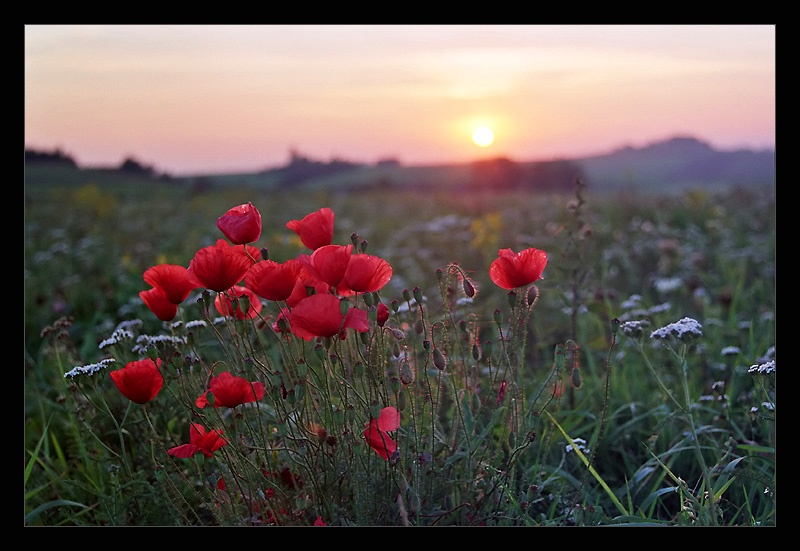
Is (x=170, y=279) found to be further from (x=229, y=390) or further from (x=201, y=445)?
(x=201, y=445)

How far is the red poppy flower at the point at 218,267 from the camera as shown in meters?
1.44

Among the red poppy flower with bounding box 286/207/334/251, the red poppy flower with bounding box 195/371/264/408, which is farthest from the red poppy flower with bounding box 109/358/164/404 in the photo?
the red poppy flower with bounding box 286/207/334/251

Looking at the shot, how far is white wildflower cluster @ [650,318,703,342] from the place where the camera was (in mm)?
1779

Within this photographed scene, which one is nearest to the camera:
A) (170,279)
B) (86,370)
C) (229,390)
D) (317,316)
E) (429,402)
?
(317,316)

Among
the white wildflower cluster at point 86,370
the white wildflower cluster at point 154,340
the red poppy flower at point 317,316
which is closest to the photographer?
the red poppy flower at point 317,316

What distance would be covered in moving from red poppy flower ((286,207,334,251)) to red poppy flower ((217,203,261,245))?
0.28 feet

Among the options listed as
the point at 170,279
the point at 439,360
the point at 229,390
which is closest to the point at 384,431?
the point at 439,360

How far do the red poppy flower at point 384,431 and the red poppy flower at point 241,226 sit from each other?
49 cm

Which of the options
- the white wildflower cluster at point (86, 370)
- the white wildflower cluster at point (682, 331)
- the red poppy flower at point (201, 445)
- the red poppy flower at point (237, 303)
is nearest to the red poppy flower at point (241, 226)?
the red poppy flower at point (237, 303)

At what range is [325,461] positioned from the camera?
1.71 m

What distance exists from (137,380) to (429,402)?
2.56 feet

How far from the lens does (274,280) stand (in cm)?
141

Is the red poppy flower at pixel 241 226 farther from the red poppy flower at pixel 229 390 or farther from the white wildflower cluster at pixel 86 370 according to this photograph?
the white wildflower cluster at pixel 86 370
